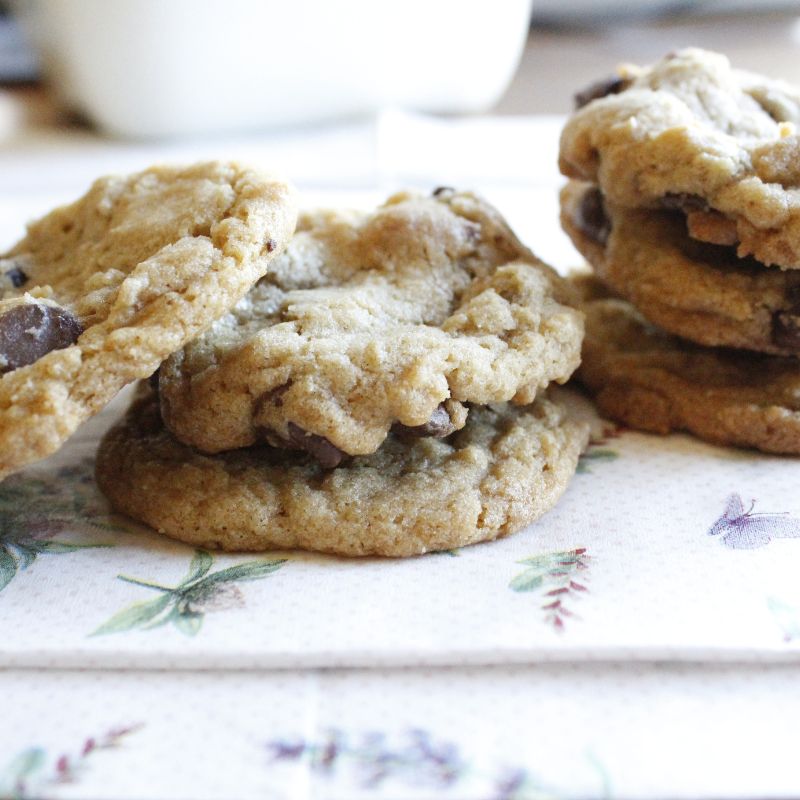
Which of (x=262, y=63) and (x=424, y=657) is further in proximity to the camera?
(x=262, y=63)

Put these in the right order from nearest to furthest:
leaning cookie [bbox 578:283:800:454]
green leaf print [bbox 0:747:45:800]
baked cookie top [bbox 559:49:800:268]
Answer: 1. green leaf print [bbox 0:747:45:800]
2. baked cookie top [bbox 559:49:800:268]
3. leaning cookie [bbox 578:283:800:454]

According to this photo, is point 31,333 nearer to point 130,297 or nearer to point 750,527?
point 130,297

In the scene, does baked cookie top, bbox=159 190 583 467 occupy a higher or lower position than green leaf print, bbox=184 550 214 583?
higher

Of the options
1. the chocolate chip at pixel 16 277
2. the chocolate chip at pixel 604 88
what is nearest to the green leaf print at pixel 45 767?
the chocolate chip at pixel 16 277

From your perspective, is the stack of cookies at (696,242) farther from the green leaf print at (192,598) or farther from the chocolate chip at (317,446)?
the green leaf print at (192,598)

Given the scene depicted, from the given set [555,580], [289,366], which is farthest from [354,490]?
[555,580]

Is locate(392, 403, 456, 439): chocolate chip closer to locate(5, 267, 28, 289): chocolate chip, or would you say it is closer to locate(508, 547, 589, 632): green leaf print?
locate(508, 547, 589, 632): green leaf print

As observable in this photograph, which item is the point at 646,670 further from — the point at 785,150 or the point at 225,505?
the point at 785,150

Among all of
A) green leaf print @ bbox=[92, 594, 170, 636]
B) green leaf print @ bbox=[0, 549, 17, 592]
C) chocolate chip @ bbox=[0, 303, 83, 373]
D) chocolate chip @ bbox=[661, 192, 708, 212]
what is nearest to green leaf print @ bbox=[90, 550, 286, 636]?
green leaf print @ bbox=[92, 594, 170, 636]
